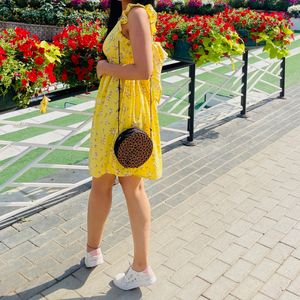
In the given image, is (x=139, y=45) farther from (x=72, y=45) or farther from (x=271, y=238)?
(x=271, y=238)

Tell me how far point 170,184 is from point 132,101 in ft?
6.41

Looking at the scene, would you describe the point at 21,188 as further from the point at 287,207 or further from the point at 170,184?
the point at 287,207

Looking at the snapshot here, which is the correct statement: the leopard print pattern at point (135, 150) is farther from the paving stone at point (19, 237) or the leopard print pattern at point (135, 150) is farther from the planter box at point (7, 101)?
the paving stone at point (19, 237)

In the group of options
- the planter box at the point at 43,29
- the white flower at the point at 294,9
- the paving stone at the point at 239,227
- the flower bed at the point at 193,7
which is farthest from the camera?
the flower bed at the point at 193,7

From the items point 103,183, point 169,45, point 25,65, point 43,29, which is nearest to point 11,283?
point 103,183

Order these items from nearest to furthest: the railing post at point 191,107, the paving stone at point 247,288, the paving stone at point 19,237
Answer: the paving stone at point 247,288, the paving stone at point 19,237, the railing post at point 191,107

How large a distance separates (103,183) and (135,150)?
1.27 feet

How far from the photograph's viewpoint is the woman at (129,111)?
7.77 feet

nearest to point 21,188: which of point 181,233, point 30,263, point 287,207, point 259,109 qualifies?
point 30,263

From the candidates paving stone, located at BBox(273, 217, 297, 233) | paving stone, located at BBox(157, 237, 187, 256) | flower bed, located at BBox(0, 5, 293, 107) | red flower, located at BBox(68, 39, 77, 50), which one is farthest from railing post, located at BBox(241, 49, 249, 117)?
paving stone, located at BBox(157, 237, 187, 256)

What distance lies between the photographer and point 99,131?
265 centimetres

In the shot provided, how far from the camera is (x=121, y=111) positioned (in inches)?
101

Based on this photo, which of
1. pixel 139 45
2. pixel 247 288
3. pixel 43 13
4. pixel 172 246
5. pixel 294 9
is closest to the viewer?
pixel 139 45

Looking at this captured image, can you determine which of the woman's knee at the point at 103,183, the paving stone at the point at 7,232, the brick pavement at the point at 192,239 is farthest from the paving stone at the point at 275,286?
the paving stone at the point at 7,232
